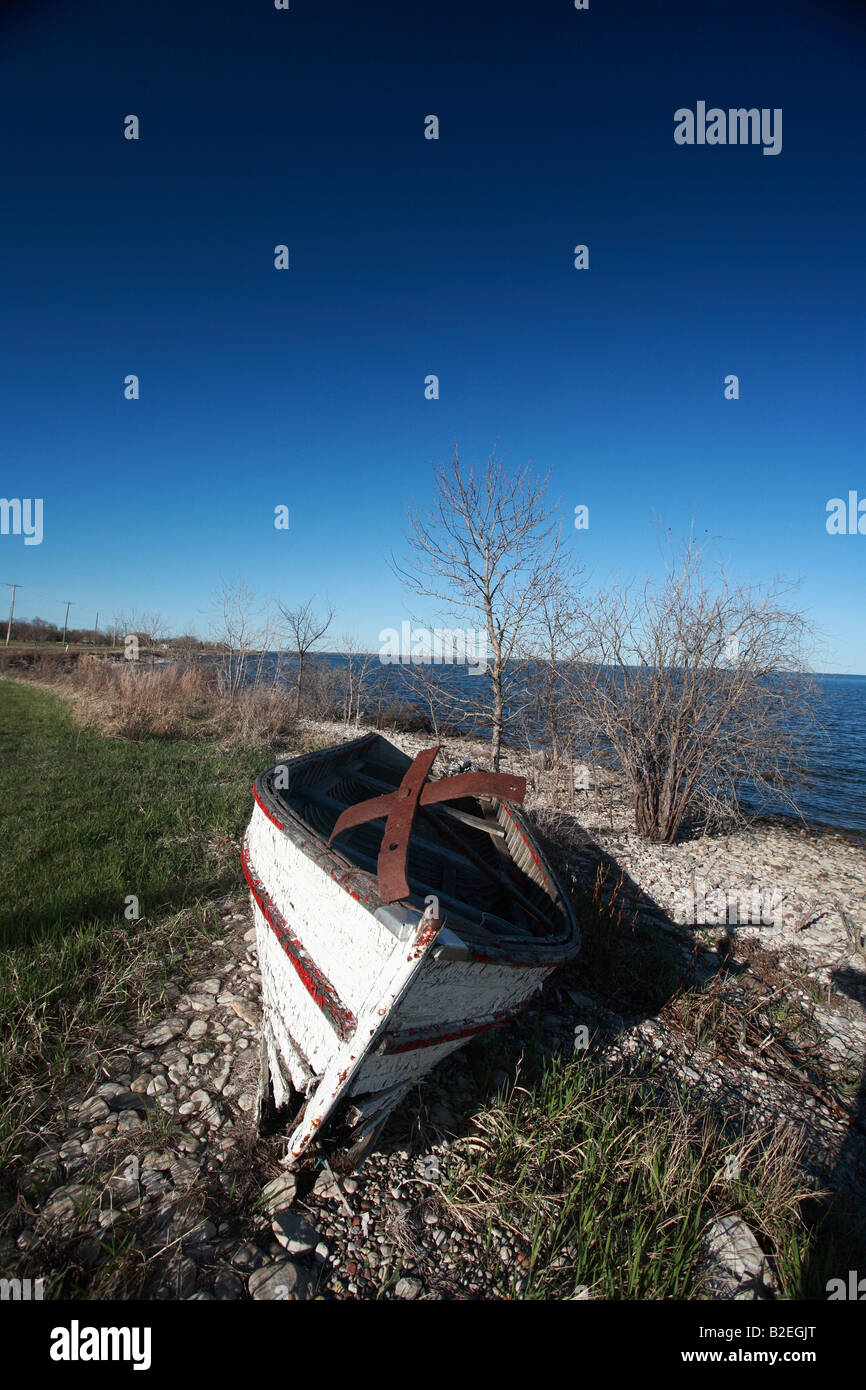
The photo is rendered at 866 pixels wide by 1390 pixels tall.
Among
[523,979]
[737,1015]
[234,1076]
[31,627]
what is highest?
[31,627]

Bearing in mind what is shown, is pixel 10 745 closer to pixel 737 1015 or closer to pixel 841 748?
pixel 737 1015

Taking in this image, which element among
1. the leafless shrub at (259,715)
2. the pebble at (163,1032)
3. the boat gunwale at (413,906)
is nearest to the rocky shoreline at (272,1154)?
the pebble at (163,1032)

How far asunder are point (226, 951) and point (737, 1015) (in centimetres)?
426

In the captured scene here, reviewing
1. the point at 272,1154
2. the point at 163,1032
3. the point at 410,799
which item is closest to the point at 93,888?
the point at 163,1032

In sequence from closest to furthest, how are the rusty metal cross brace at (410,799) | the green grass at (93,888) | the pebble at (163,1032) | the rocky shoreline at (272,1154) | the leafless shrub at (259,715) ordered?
the rocky shoreline at (272,1154) → the rusty metal cross brace at (410,799) → the green grass at (93,888) → the pebble at (163,1032) → the leafless shrub at (259,715)

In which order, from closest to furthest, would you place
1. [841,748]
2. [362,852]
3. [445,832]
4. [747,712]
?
[362,852] → [445,832] → [747,712] → [841,748]

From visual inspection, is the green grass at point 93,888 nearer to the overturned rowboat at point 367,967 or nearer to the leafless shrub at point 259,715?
the overturned rowboat at point 367,967

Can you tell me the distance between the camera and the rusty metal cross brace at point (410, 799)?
7.66 ft

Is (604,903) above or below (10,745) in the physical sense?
below

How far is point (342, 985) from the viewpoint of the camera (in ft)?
8.12

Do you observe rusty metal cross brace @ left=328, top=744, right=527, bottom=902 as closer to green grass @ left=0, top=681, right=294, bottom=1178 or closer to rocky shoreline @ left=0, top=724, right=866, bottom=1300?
rocky shoreline @ left=0, top=724, right=866, bottom=1300

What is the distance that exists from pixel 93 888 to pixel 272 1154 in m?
2.97

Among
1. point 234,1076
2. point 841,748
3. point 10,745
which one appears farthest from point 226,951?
point 841,748
